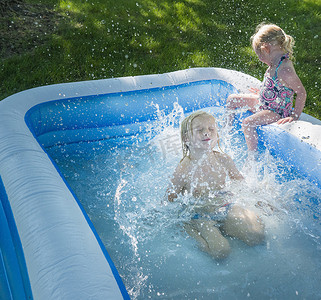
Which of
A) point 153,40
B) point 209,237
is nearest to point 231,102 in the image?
point 209,237

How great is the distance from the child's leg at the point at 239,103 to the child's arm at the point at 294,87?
1.01ft

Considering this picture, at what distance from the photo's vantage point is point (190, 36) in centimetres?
472

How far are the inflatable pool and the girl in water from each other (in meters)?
0.11

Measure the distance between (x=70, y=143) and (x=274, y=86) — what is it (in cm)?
158

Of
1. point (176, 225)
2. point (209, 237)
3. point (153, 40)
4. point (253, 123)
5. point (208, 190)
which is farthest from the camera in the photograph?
point (153, 40)

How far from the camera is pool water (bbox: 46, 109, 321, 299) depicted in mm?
1682

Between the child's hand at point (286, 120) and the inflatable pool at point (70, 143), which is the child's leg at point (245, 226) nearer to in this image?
the inflatable pool at point (70, 143)

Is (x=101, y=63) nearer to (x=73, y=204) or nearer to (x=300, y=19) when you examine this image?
(x=73, y=204)

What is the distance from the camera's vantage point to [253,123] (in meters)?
2.75

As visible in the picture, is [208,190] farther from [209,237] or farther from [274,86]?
[274,86]

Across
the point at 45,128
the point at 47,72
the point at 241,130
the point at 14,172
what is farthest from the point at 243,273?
the point at 47,72

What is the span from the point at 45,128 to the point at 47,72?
127cm

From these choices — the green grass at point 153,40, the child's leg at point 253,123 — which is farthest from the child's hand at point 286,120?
the green grass at point 153,40

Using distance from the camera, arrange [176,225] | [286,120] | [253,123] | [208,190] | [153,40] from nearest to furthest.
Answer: [176,225], [208,190], [286,120], [253,123], [153,40]
